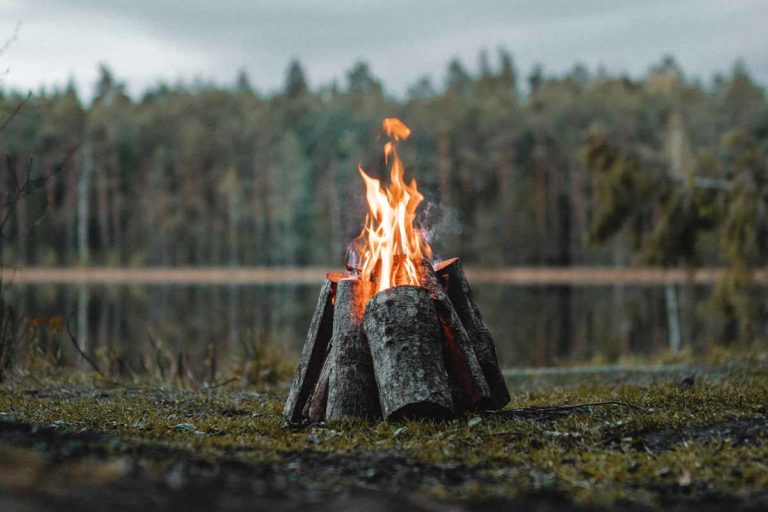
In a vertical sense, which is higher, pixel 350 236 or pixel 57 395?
pixel 350 236

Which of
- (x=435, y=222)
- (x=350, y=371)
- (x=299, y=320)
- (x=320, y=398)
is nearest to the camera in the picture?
(x=350, y=371)

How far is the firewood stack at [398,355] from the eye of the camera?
544 cm

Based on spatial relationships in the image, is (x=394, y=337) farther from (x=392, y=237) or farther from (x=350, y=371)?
(x=392, y=237)

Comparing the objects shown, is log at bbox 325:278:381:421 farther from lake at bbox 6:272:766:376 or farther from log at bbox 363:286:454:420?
lake at bbox 6:272:766:376

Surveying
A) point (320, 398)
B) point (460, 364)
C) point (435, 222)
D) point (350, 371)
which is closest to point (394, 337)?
point (350, 371)

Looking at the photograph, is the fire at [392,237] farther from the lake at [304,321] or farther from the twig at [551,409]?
the lake at [304,321]

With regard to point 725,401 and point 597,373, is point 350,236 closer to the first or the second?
point 725,401

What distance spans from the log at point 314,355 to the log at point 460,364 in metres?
0.83

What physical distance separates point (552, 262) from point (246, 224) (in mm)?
25743

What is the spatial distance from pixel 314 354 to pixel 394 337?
0.90m

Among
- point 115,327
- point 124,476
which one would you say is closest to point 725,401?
point 124,476

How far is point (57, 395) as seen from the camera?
23.8 ft

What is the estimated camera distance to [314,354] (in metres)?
6.19

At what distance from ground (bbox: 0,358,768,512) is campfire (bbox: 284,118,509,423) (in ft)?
0.66
